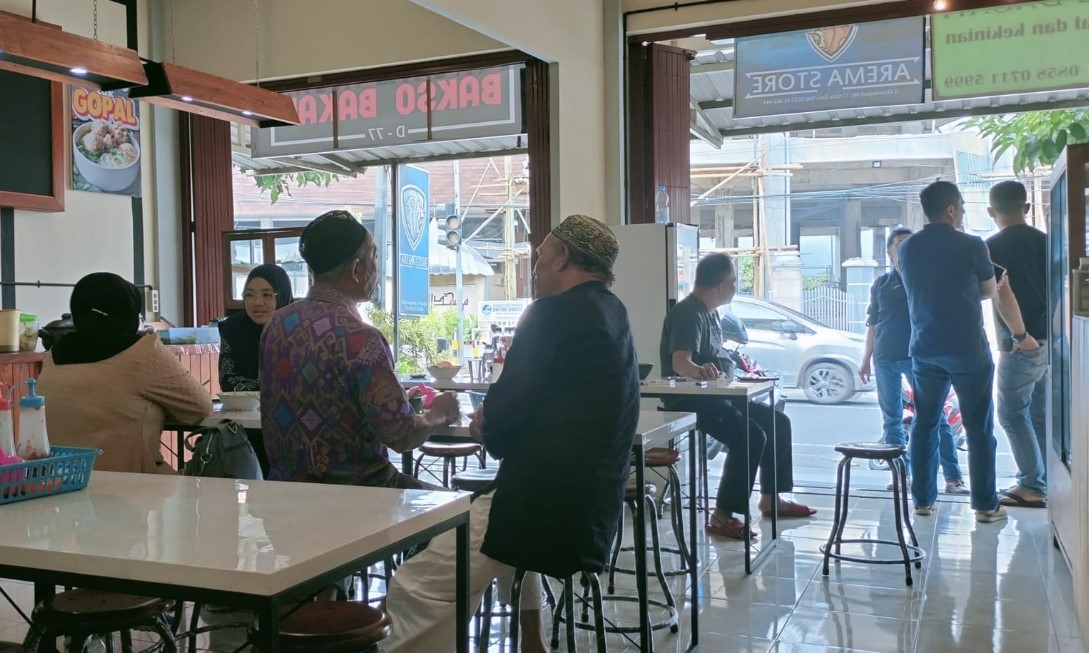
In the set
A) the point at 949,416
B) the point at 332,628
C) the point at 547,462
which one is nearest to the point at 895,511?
the point at 547,462

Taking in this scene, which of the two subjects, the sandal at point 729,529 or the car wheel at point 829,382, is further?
the car wheel at point 829,382

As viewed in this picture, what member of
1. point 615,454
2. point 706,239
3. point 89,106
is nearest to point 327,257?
point 615,454

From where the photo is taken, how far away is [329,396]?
7.97 ft

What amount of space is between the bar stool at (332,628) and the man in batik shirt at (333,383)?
0.60 m

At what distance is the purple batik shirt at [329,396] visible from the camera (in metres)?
2.41

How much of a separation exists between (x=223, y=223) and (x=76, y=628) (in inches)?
235

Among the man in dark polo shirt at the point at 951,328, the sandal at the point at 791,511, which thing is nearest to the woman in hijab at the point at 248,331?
the sandal at the point at 791,511

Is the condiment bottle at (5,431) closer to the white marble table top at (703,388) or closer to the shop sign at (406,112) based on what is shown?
the white marble table top at (703,388)

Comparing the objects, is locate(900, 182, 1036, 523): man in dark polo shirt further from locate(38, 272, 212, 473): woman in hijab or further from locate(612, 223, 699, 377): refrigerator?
locate(38, 272, 212, 473): woman in hijab

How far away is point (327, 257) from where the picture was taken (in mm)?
2545

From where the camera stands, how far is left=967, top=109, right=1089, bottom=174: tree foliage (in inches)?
247

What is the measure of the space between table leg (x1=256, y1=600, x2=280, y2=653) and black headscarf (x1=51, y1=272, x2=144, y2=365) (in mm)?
1666

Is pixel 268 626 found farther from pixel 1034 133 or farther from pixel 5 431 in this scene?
pixel 1034 133

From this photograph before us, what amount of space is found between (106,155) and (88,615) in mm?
5646
